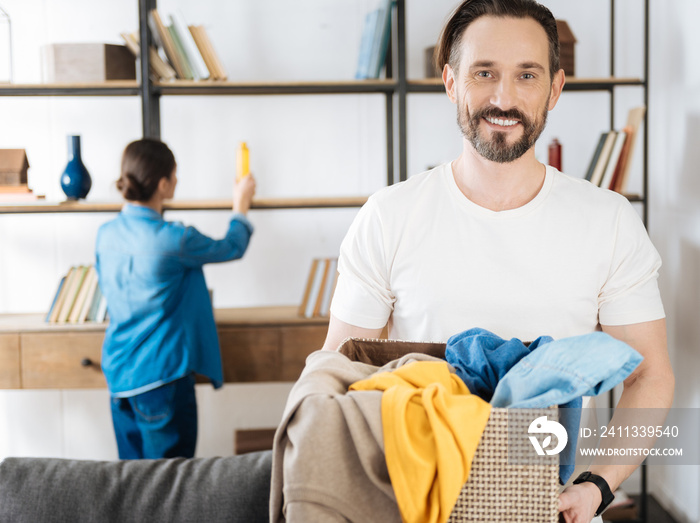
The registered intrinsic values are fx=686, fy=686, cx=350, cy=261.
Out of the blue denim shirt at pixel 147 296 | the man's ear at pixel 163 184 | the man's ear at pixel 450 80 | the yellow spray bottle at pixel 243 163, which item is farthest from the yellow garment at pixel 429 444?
the yellow spray bottle at pixel 243 163

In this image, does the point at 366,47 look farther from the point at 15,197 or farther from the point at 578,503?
the point at 578,503

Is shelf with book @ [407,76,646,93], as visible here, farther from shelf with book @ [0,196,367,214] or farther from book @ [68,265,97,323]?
book @ [68,265,97,323]

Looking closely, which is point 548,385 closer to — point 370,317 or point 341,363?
point 341,363

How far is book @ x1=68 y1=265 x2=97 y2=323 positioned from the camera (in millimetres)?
2619

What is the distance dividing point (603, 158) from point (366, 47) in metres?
0.98

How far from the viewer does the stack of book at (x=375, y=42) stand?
8.32ft

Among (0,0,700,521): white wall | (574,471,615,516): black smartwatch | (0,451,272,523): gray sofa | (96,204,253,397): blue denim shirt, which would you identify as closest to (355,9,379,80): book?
(0,0,700,521): white wall

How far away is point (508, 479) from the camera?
65cm

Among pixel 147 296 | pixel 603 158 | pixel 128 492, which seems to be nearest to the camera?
pixel 128 492

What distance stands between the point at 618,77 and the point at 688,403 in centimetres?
130

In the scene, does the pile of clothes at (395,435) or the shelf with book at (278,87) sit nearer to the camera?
the pile of clothes at (395,435)

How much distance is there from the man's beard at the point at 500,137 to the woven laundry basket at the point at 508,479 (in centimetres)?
56

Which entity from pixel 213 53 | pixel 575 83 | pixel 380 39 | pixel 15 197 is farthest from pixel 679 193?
pixel 15 197

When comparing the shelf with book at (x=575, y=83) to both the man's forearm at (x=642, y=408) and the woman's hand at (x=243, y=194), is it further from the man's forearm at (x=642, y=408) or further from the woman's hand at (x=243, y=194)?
the man's forearm at (x=642, y=408)
